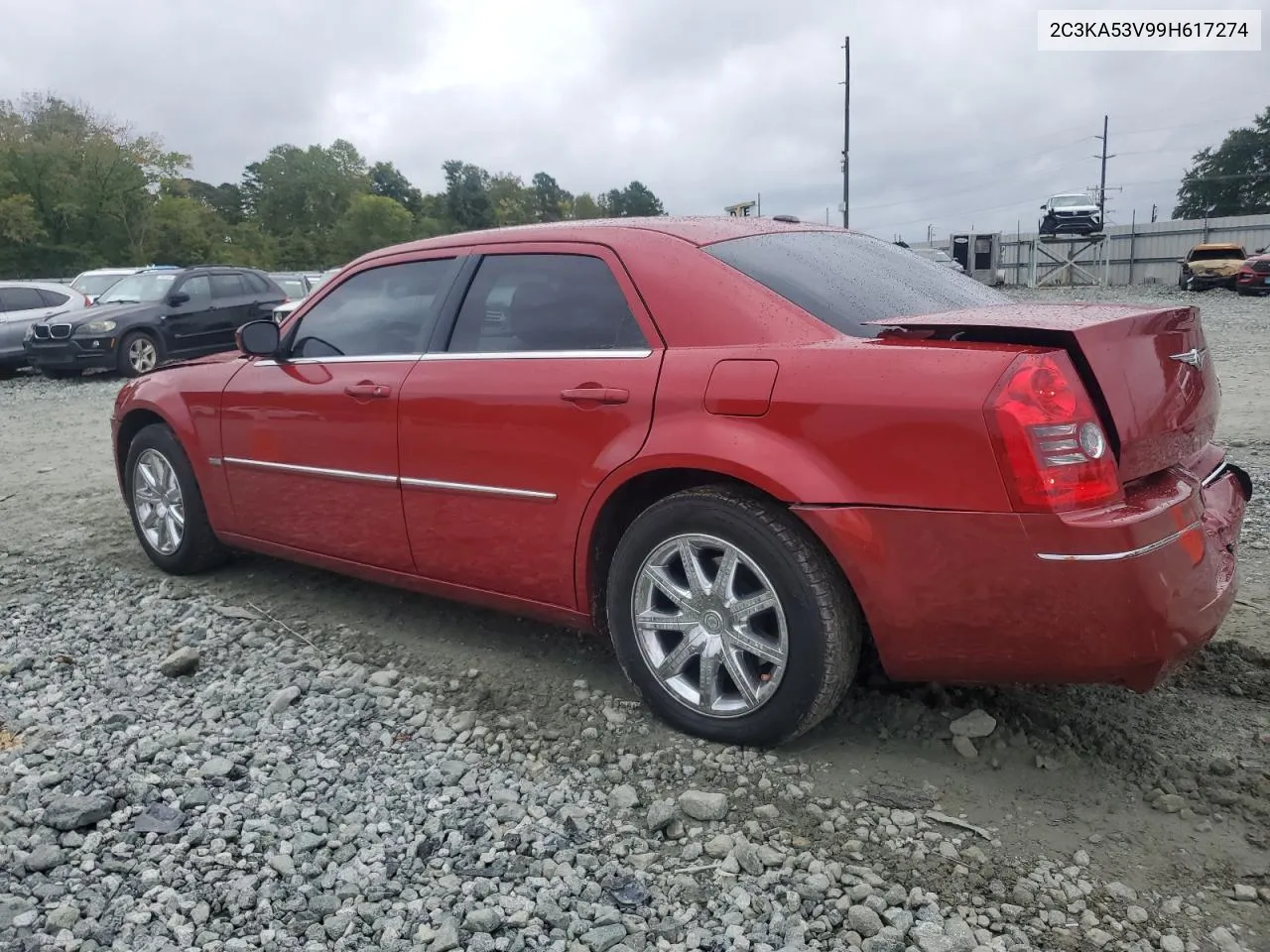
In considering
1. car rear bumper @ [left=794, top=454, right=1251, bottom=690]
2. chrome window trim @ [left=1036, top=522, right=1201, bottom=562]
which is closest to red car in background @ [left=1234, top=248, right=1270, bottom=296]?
car rear bumper @ [left=794, top=454, right=1251, bottom=690]

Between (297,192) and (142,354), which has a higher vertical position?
(297,192)

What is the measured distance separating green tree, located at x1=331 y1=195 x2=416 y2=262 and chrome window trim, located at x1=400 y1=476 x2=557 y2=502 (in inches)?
2921

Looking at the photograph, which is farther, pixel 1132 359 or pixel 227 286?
pixel 227 286

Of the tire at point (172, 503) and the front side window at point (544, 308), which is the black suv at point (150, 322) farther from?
the front side window at point (544, 308)

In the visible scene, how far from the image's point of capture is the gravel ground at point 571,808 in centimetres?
222

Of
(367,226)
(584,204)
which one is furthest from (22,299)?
(584,204)

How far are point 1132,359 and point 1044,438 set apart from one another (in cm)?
41

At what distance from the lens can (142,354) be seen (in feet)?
47.3

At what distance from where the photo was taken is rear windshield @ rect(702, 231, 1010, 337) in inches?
117

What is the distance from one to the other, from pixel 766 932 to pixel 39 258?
50.1 metres

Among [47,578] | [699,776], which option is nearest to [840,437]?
[699,776]

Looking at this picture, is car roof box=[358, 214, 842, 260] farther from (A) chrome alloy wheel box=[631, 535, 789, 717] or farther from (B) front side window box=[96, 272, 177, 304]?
(B) front side window box=[96, 272, 177, 304]

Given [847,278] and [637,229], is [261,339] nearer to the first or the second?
[637,229]

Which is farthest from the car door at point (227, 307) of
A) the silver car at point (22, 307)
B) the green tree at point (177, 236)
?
the green tree at point (177, 236)
